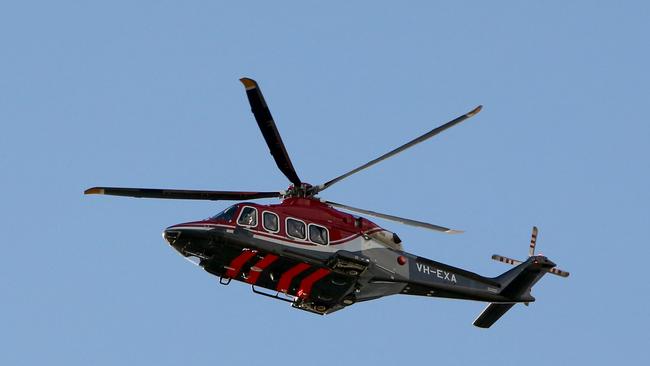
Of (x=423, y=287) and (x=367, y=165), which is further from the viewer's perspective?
(x=423, y=287)

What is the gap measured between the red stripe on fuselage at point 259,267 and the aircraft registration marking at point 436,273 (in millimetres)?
5468

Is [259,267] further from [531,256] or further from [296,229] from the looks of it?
[531,256]

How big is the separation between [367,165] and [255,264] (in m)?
4.42

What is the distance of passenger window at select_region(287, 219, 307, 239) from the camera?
33.2 m

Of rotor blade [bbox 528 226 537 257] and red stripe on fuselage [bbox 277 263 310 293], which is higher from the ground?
rotor blade [bbox 528 226 537 257]

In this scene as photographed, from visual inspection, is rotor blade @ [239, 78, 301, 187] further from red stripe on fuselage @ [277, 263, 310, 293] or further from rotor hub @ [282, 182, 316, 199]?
red stripe on fuselage @ [277, 263, 310, 293]

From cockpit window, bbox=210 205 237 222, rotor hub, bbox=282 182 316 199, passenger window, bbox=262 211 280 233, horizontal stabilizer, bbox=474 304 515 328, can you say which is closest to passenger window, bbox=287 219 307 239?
passenger window, bbox=262 211 280 233

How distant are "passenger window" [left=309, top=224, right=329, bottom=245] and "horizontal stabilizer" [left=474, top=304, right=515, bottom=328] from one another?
8.11m

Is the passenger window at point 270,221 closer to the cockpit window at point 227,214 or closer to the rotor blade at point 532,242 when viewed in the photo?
the cockpit window at point 227,214

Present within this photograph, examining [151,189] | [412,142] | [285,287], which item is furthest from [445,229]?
[151,189]

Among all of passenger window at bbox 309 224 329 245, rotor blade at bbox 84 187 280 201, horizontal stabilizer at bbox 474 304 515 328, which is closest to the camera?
rotor blade at bbox 84 187 280 201

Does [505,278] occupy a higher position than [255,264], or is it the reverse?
[505,278]

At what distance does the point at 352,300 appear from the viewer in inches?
1372

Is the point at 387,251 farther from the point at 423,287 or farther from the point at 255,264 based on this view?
the point at 255,264
